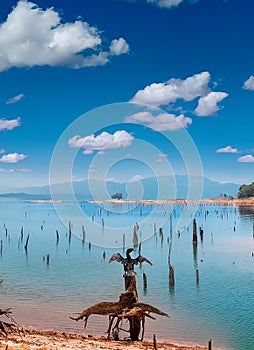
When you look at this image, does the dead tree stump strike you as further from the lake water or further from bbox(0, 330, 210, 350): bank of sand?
→ the lake water

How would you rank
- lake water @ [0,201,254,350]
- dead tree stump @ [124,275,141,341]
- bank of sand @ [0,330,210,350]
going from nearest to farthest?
bank of sand @ [0,330,210,350] → dead tree stump @ [124,275,141,341] → lake water @ [0,201,254,350]

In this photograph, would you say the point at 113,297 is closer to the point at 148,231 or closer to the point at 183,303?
the point at 183,303

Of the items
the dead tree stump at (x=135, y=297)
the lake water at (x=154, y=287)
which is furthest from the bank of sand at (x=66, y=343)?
the lake water at (x=154, y=287)

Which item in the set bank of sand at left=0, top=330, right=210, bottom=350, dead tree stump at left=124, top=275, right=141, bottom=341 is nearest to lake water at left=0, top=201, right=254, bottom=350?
bank of sand at left=0, top=330, right=210, bottom=350

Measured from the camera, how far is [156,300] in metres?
27.0

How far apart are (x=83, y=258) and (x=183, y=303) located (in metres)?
19.4

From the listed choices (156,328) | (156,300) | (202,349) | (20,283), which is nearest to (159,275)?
(156,300)

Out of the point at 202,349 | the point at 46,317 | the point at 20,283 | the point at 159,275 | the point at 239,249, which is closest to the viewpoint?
the point at 202,349

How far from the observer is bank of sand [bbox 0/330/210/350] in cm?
1464

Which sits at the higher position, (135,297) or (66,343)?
(135,297)

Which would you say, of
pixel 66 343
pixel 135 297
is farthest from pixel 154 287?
pixel 135 297

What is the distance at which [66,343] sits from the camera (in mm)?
16516

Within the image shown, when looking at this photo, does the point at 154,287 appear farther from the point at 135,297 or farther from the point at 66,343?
the point at 135,297

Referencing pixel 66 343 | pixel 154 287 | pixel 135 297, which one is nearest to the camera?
pixel 135 297
